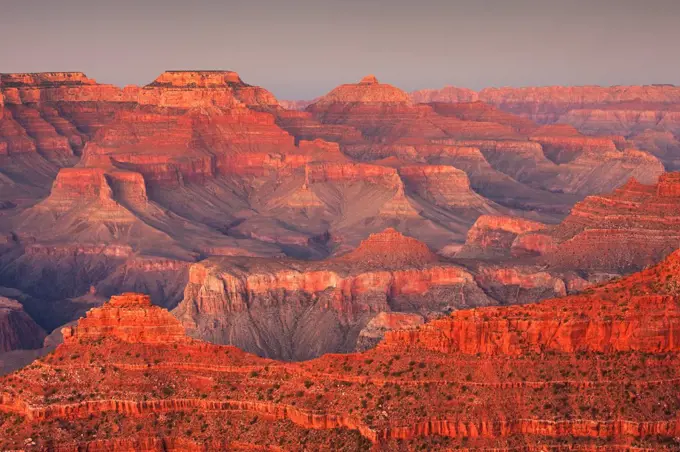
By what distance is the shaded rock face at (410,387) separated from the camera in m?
41.6

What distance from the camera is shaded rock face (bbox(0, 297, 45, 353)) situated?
108 m

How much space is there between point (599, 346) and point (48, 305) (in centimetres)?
9267

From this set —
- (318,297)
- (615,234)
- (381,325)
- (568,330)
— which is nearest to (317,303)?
(318,297)

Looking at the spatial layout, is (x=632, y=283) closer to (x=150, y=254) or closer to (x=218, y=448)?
(x=218, y=448)

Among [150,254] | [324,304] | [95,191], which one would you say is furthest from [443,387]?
[95,191]

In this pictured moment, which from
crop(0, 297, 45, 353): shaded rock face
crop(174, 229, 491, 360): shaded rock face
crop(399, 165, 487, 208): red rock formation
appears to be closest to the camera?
crop(174, 229, 491, 360): shaded rock face

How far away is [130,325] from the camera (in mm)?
48000

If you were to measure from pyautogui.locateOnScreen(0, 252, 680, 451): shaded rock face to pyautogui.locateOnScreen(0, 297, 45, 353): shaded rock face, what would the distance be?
60.5 metres

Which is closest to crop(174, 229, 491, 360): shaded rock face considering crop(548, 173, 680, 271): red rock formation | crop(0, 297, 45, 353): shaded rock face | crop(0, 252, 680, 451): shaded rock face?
crop(548, 173, 680, 271): red rock formation

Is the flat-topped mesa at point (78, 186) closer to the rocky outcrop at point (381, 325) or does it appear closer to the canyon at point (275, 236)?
the canyon at point (275, 236)

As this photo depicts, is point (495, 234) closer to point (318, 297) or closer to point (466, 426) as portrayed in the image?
point (318, 297)

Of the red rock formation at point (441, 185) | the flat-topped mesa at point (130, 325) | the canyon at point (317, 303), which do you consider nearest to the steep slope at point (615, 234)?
the canyon at point (317, 303)

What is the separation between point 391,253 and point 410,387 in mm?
51145

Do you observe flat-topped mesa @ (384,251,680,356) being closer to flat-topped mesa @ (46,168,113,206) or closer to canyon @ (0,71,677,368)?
canyon @ (0,71,677,368)
